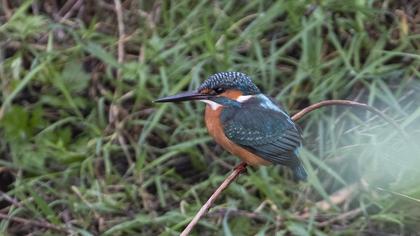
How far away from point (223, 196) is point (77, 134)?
780 millimetres

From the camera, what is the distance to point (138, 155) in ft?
14.3

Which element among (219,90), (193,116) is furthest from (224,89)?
(193,116)

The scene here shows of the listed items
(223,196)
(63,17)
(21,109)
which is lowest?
(223,196)

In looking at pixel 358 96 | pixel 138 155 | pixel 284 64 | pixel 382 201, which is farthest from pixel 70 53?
pixel 382 201

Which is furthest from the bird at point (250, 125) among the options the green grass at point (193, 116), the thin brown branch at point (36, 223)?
the thin brown branch at point (36, 223)

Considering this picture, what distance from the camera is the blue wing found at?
3277 millimetres

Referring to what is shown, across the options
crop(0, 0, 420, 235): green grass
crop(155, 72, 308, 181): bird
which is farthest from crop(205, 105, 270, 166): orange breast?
crop(0, 0, 420, 235): green grass

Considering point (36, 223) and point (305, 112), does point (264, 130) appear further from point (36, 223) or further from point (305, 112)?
point (36, 223)

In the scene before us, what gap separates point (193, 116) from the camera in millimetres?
4340

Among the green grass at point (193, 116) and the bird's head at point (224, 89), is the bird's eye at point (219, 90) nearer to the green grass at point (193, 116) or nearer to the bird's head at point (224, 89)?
the bird's head at point (224, 89)

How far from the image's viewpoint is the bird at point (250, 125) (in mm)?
3264

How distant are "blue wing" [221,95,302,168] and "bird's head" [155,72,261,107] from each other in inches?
1.8

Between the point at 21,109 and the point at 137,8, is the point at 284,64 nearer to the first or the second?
the point at 137,8

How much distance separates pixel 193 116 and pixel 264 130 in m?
1.04
